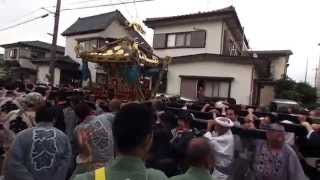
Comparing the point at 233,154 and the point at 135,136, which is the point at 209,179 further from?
the point at 233,154

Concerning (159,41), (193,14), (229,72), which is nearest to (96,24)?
(159,41)

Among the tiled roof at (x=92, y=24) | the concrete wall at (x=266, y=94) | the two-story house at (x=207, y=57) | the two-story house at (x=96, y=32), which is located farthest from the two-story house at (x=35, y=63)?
the concrete wall at (x=266, y=94)

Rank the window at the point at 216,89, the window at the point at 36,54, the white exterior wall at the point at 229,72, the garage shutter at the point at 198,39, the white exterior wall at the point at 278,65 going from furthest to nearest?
the window at the point at 36,54 < the white exterior wall at the point at 278,65 < the garage shutter at the point at 198,39 < the window at the point at 216,89 < the white exterior wall at the point at 229,72

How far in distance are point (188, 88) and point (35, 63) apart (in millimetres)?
19062

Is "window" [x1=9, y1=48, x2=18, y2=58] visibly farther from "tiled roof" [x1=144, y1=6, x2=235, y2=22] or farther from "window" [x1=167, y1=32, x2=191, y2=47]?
"window" [x1=167, y1=32, x2=191, y2=47]

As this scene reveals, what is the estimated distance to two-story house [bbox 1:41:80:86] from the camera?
3272 centimetres

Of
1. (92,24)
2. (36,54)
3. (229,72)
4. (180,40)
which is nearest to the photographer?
(229,72)

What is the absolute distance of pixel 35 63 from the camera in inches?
1446

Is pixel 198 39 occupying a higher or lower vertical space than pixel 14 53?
higher

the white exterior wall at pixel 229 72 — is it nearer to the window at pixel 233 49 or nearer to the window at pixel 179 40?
the window at pixel 179 40

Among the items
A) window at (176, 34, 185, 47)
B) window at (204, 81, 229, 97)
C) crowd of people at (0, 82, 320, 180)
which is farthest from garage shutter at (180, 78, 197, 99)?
crowd of people at (0, 82, 320, 180)

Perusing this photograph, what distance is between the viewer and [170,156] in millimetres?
4996

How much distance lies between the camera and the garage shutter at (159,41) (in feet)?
85.1

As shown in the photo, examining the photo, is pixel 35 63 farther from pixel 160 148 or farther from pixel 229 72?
pixel 160 148
